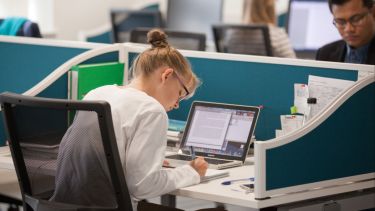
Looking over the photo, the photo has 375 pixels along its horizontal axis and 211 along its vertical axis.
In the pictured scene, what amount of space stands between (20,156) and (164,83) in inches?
19.7

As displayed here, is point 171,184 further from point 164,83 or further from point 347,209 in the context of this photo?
point 347,209

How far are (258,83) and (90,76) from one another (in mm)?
700

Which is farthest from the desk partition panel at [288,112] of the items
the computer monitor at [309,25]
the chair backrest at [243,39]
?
the computer monitor at [309,25]

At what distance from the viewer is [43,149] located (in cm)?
249

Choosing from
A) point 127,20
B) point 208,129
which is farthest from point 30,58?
point 127,20

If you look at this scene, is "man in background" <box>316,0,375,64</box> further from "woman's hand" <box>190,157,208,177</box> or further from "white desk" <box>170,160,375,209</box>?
"woman's hand" <box>190,157,208,177</box>

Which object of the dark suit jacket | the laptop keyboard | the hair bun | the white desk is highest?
the hair bun

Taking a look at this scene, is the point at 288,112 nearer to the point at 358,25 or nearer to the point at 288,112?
the point at 288,112

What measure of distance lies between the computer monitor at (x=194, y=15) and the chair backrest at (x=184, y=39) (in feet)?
4.37

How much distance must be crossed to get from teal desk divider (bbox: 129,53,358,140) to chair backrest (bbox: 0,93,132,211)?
34.5 inches

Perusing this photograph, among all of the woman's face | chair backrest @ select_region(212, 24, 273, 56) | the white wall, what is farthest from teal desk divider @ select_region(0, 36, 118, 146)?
the white wall

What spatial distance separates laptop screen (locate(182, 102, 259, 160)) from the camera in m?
2.96

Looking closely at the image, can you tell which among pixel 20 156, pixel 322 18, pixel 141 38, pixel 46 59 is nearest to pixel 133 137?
pixel 20 156

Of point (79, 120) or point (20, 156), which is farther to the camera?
point (20, 156)
